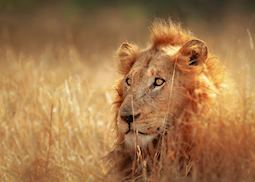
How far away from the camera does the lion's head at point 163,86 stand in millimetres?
6668

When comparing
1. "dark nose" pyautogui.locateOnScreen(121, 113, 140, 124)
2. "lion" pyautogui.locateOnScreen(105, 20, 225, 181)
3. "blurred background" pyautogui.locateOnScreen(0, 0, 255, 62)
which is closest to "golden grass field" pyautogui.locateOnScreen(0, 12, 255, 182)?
"lion" pyautogui.locateOnScreen(105, 20, 225, 181)

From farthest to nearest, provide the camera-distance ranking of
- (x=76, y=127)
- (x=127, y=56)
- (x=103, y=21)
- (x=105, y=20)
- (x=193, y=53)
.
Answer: (x=105, y=20)
(x=103, y=21)
(x=76, y=127)
(x=127, y=56)
(x=193, y=53)

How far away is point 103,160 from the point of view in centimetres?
720

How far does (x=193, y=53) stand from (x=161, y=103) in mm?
427

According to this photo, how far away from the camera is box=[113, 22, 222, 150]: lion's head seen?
6668 mm

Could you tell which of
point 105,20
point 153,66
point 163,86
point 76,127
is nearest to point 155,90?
point 163,86

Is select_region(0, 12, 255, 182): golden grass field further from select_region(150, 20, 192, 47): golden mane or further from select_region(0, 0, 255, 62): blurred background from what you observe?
select_region(0, 0, 255, 62): blurred background

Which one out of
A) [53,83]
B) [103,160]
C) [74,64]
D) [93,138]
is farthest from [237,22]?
[103,160]

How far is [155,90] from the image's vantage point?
22.4 ft

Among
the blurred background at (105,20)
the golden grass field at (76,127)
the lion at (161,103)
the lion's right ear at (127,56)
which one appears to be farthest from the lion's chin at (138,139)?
the blurred background at (105,20)

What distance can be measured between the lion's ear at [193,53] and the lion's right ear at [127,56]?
1.50 feet

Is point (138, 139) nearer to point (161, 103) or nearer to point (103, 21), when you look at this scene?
point (161, 103)

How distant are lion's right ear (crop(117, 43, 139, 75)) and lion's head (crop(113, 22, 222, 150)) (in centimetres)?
5

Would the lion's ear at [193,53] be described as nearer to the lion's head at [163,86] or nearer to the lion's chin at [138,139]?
the lion's head at [163,86]
